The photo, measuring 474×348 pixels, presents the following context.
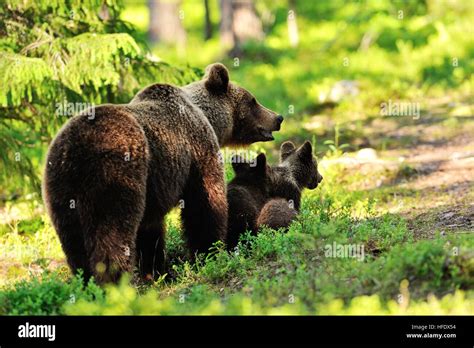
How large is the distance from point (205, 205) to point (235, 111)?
1.46 meters

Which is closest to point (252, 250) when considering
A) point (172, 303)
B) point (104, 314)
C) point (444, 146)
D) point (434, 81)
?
point (172, 303)

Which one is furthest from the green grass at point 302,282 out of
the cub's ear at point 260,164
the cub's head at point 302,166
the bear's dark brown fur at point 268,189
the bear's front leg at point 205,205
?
the cub's head at point 302,166

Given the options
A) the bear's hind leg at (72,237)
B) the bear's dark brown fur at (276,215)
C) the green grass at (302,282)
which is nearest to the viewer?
the green grass at (302,282)

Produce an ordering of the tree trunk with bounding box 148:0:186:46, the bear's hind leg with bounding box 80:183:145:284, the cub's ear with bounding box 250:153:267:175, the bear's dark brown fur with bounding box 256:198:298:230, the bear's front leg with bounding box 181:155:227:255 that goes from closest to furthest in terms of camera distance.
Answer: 1. the bear's hind leg with bounding box 80:183:145:284
2. the bear's front leg with bounding box 181:155:227:255
3. the bear's dark brown fur with bounding box 256:198:298:230
4. the cub's ear with bounding box 250:153:267:175
5. the tree trunk with bounding box 148:0:186:46

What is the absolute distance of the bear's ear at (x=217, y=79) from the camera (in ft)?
27.9

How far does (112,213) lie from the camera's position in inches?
256

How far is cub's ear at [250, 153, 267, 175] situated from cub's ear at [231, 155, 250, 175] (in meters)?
0.09

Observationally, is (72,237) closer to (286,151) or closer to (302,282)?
(302,282)

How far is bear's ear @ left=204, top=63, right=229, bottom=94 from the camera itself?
27.9 feet

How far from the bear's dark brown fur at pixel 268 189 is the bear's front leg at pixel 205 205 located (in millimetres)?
573

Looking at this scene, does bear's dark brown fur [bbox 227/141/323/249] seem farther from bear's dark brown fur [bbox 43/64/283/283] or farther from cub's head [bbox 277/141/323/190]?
bear's dark brown fur [bbox 43/64/283/283]

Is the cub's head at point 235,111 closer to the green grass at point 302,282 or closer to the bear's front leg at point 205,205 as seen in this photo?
the bear's front leg at point 205,205

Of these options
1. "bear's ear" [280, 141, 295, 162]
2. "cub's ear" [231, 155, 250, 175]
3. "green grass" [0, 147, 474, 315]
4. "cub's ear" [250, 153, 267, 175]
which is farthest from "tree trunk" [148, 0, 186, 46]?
"green grass" [0, 147, 474, 315]

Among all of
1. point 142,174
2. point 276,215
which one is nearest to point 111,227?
point 142,174
